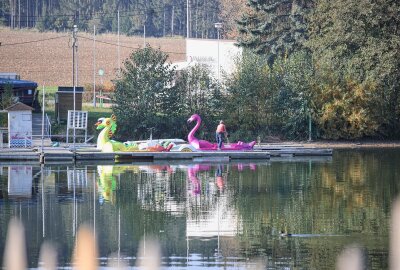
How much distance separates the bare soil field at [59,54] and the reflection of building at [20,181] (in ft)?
121

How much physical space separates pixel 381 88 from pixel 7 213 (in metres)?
31.3

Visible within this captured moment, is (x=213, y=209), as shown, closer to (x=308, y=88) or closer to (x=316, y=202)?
(x=316, y=202)

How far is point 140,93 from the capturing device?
2035 inches

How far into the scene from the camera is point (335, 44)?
54219mm

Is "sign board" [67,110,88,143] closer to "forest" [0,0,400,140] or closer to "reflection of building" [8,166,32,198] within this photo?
"forest" [0,0,400,140]

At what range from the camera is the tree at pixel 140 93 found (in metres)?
51.3

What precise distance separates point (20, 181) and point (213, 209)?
9117 millimetres

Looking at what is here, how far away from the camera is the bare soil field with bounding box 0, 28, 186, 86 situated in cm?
8031

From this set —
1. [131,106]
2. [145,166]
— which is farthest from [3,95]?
[145,166]

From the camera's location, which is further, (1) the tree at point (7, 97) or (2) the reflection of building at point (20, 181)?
(1) the tree at point (7, 97)

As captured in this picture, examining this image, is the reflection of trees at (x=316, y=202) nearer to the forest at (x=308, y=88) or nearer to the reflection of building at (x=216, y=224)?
the reflection of building at (x=216, y=224)

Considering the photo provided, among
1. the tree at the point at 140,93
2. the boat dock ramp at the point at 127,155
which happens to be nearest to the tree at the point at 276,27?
the tree at the point at 140,93

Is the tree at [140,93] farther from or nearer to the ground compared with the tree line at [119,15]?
nearer to the ground

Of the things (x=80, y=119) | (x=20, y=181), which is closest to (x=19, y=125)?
(x=80, y=119)
